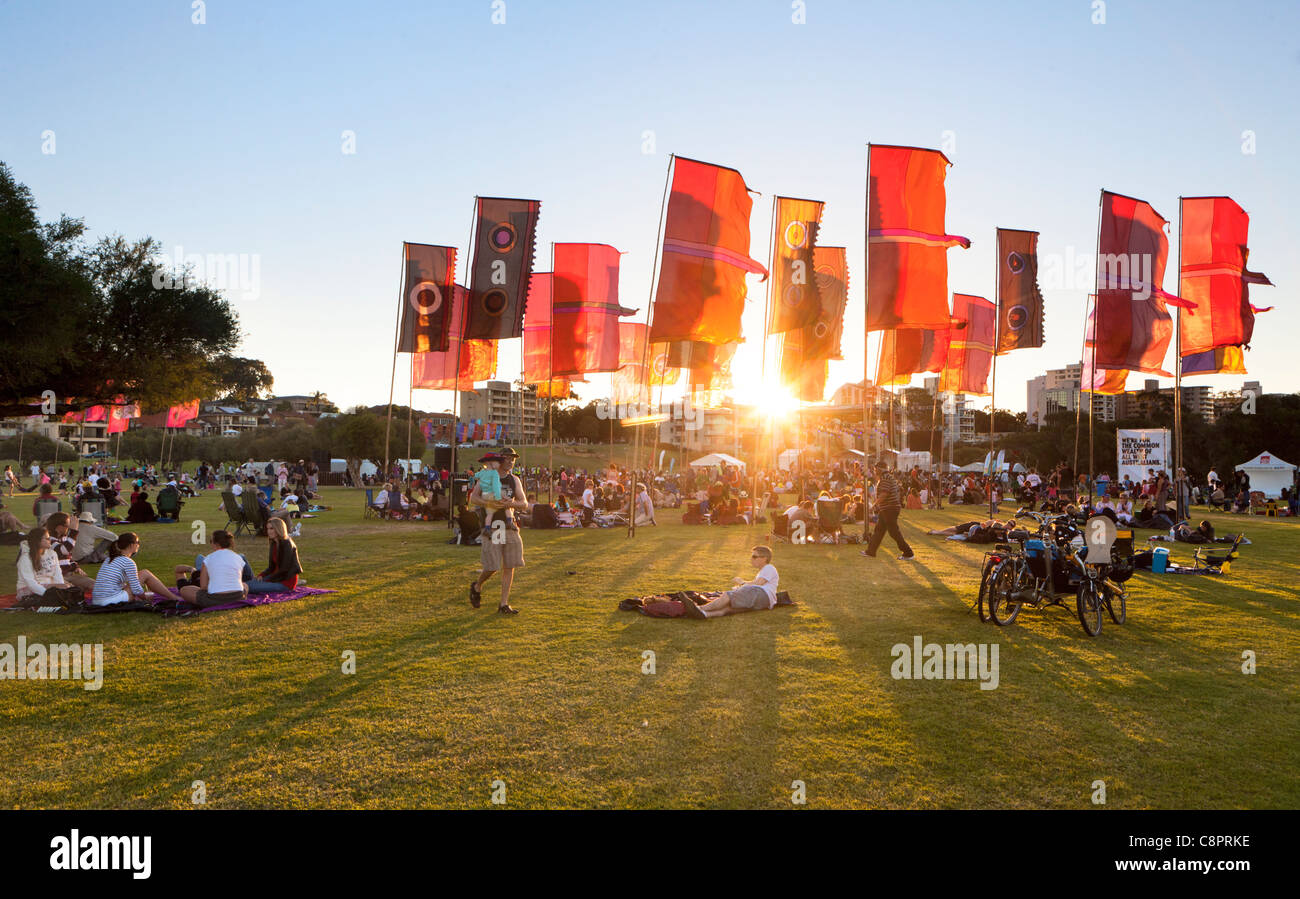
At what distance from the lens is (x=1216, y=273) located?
20.8 m

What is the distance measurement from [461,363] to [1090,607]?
1862 cm

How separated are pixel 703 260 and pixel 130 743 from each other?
530 inches

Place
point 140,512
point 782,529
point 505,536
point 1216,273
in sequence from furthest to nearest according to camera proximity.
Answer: point 140,512
point 1216,273
point 782,529
point 505,536

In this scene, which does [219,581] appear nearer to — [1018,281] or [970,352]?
[1018,281]

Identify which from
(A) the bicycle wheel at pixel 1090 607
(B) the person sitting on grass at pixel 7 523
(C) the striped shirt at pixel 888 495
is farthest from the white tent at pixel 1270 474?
Answer: (B) the person sitting on grass at pixel 7 523

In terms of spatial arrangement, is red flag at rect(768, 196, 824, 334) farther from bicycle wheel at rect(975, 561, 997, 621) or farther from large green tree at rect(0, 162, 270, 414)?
large green tree at rect(0, 162, 270, 414)

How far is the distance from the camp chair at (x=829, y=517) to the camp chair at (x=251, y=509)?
1412 centimetres

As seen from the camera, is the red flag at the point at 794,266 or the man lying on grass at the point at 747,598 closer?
the man lying on grass at the point at 747,598

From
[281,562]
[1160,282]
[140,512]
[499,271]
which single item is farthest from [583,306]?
[1160,282]

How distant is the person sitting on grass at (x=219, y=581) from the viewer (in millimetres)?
10062

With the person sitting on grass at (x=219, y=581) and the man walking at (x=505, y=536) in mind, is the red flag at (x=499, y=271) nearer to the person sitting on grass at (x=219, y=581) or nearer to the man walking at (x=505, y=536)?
the man walking at (x=505, y=536)

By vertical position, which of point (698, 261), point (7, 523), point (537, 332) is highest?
point (698, 261)

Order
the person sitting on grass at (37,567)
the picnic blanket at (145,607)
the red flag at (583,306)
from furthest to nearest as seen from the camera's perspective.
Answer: the red flag at (583,306) → the person sitting on grass at (37,567) → the picnic blanket at (145,607)
